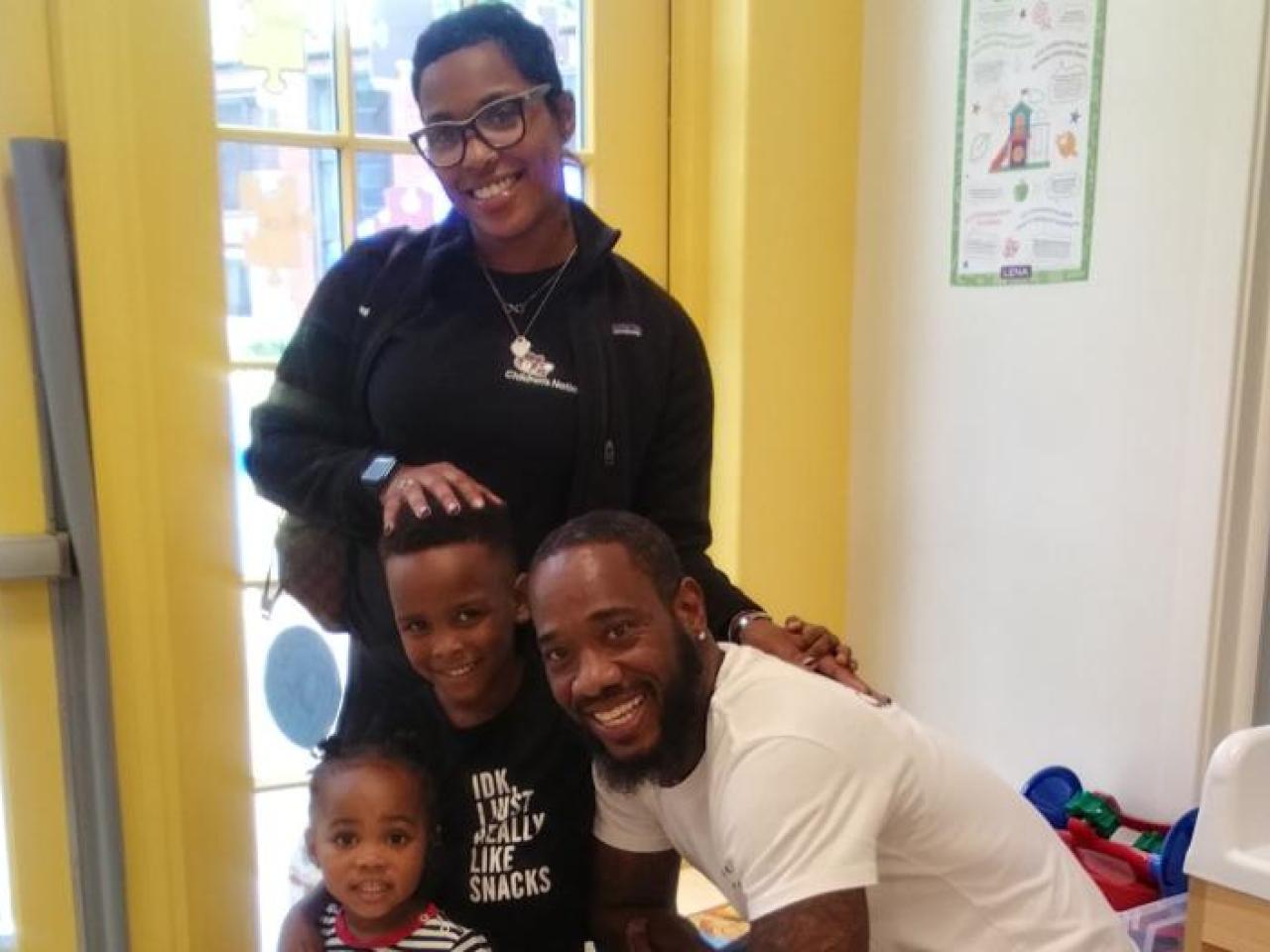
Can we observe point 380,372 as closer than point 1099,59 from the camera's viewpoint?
Yes

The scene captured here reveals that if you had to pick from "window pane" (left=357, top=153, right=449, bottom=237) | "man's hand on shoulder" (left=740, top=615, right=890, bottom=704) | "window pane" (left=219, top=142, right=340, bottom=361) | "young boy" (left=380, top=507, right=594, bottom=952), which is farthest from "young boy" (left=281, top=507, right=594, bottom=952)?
"window pane" (left=357, top=153, right=449, bottom=237)

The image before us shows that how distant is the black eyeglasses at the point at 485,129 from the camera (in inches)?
44.6

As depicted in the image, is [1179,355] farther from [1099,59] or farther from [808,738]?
[808,738]

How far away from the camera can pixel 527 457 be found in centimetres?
120

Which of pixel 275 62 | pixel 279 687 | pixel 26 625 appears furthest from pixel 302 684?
pixel 275 62

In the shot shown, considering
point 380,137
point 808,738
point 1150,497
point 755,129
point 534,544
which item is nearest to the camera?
point 808,738

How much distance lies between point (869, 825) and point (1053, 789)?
30.3 inches

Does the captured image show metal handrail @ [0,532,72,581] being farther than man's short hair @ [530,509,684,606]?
Yes

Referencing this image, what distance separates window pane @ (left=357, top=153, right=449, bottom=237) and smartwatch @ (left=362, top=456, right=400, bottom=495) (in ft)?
2.32

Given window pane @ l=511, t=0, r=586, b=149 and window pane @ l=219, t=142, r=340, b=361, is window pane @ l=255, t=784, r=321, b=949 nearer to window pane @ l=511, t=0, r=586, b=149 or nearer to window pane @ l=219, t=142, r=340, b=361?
window pane @ l=219, t=142, r=340, b=361

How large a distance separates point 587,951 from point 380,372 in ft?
2.27

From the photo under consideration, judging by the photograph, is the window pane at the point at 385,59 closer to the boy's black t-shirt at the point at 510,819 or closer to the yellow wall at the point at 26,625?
the yellow wall at the point at 26,625

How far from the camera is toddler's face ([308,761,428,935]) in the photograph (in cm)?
121

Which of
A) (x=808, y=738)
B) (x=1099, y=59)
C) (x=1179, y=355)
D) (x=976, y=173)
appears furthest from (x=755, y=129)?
(x=808, y=738)
